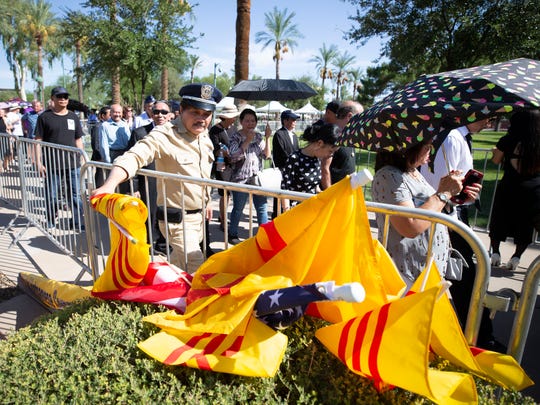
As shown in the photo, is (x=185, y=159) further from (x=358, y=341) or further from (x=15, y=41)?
(x=15, y=41)

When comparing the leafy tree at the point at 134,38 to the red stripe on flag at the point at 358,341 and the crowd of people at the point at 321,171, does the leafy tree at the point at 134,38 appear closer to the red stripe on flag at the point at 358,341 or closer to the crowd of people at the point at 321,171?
the crowd of people at the point at 321,171

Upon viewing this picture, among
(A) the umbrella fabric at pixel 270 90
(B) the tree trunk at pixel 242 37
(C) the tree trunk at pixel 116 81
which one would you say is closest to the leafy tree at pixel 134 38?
(C) the tree trunk at pixel 116 81

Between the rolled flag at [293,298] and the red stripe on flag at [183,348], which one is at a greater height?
the rolled flag at [293,298]

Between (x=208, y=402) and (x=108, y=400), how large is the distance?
1.38 ft

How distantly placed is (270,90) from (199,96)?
609 centimetres

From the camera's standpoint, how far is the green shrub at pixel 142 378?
1.61 m

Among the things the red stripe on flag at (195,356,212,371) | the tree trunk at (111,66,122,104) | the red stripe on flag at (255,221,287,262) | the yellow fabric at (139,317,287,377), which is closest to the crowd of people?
the red stripe on flag at (255,221,287,262)

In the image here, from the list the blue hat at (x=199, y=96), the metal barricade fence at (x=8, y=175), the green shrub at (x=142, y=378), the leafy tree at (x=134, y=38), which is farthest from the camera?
the leafy tree at (x=134, y=38)

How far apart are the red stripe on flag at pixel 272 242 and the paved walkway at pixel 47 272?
2.21 m

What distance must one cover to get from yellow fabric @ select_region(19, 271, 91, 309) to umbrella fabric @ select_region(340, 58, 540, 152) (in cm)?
255

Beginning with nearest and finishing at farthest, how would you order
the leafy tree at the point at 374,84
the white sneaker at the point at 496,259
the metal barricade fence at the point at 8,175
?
the white sneaker at the point at 496,259, the metal barricade fence at the point at 8,175, the leafy tree at the point at 374,84

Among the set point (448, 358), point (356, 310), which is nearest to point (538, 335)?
point (448, 358)

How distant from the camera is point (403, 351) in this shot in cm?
143

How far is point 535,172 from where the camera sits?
3.89m
